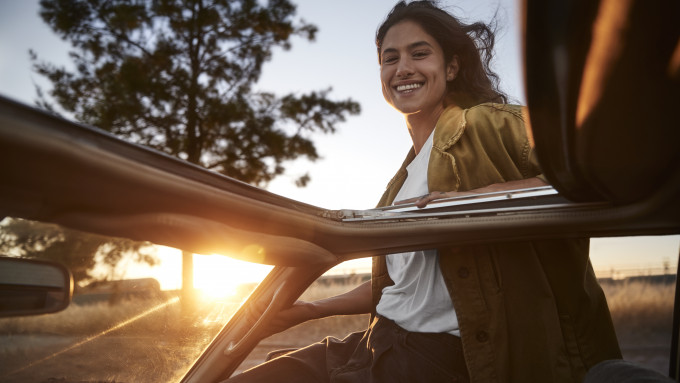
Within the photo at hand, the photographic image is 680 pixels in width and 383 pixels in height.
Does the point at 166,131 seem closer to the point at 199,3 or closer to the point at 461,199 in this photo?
the point at 199,3

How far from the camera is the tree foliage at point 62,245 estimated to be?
1.01 meters

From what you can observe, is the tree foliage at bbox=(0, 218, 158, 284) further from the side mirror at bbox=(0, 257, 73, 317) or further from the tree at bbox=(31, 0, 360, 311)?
the tree at bbox=(31, 0, 360, 311)

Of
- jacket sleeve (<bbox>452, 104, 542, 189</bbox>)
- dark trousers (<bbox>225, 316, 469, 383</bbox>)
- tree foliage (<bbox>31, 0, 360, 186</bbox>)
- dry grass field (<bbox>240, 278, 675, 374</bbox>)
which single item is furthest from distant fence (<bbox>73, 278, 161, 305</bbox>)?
tree foliage (<bbox>31, 0, 360, 186</bbox>)

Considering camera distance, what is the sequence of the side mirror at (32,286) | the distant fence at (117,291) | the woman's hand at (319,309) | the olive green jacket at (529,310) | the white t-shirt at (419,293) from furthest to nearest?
the woman's hand at (319,309), the white t-shirt at (419,293), the olive green jacket at (529,310), the distant fence at (117,291), the side mirror at (32,286)

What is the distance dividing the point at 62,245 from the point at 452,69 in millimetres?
1692

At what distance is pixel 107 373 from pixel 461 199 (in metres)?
1.13

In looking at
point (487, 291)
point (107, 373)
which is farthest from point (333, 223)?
point (107, 373)

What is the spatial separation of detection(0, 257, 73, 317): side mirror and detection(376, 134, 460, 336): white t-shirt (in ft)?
3.26

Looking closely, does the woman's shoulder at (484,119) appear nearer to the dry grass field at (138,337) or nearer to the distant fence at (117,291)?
the dry grass field at (138,337)

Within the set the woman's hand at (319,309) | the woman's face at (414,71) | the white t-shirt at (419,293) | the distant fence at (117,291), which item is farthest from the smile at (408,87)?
the distant fence at (117,291)

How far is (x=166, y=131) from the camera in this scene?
10828mm

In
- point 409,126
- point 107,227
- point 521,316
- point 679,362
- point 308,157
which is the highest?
point 308,157

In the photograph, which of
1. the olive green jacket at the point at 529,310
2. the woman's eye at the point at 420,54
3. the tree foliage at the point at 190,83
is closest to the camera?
the olive green jacket at the point at 529,310

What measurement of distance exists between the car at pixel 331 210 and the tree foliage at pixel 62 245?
0.04 metres
